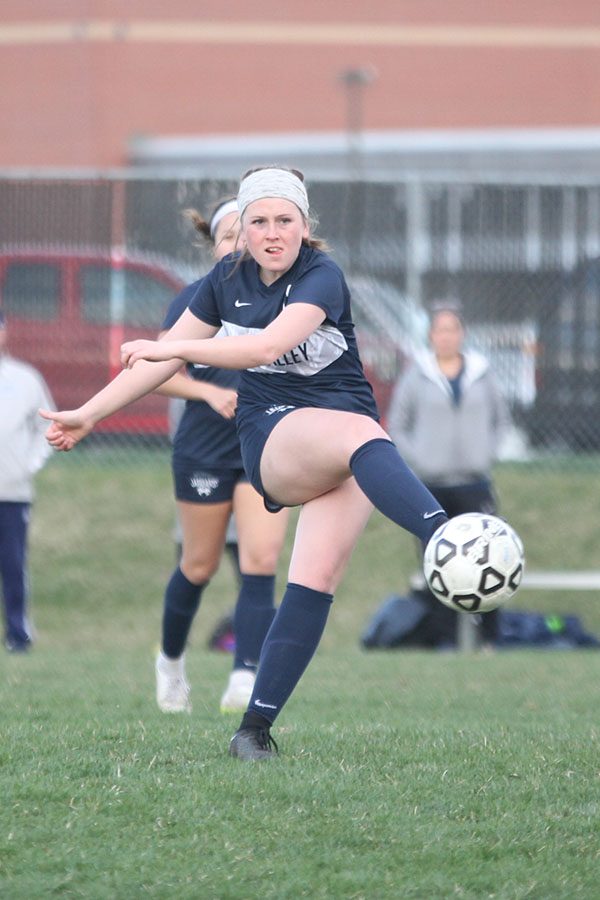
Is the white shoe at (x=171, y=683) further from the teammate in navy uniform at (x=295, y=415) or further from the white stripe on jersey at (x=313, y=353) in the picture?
the white stripe on jersey at (x=313, y=353)

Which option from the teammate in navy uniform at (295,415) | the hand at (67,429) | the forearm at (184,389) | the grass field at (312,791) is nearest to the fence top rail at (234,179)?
the grass field at (312,791)

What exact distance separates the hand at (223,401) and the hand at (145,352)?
1.70 metres

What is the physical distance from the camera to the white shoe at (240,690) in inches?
257

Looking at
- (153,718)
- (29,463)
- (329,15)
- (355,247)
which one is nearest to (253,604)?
(153,718)

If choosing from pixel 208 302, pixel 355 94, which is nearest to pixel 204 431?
pixel 208 302

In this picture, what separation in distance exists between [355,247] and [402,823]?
980 centimetres

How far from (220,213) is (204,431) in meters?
0.94

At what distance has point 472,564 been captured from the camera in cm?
452

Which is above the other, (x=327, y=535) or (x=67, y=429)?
(x=67, y=429)

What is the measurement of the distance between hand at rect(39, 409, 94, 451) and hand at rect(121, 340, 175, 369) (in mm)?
312

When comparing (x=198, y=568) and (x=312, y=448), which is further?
(x=198, y=568)

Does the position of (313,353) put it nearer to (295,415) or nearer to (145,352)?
(295,415)

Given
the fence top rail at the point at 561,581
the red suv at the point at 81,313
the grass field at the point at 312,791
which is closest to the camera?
the grass field at the point at 312,791

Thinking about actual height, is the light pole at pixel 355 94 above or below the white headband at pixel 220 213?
above
